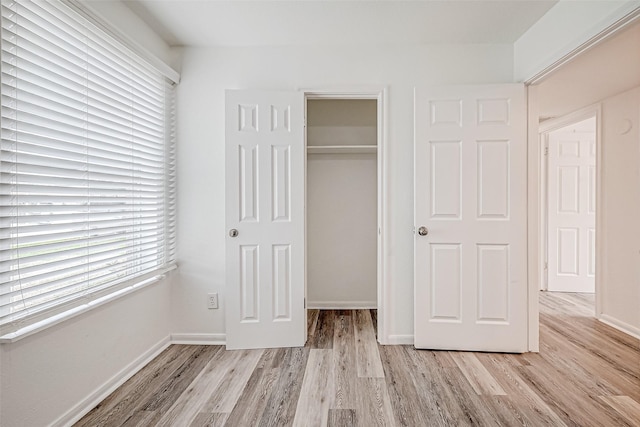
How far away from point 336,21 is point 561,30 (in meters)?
1.45

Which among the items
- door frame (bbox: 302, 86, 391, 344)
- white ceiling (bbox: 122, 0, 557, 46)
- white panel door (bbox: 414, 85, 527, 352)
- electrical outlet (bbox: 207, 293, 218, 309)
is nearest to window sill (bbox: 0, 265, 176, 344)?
electrical outlet (bbox: 207, 293, 218, 309)

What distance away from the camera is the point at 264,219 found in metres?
2.54

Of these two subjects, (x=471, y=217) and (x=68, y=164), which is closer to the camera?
(x=68, y=164)

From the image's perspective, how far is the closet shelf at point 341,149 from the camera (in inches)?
128

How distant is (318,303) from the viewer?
3.58m

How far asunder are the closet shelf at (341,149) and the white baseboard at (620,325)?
9.19 ft

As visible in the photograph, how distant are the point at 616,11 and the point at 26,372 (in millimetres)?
3276

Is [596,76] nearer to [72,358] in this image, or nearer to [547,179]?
[547,179]

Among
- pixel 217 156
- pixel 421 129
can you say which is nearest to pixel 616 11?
pixel 421 129

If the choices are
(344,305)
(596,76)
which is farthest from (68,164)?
(596,76)

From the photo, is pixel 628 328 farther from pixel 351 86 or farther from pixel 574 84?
pixel 351 86

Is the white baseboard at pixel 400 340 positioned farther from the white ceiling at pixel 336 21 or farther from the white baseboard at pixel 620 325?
the white ceiling at pixel 336 21

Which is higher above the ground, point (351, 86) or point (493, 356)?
point (351, 86)

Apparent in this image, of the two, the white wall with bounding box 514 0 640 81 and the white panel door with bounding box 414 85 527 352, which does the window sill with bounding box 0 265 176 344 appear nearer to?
the white panel door with bounding box 414 85 527 352
